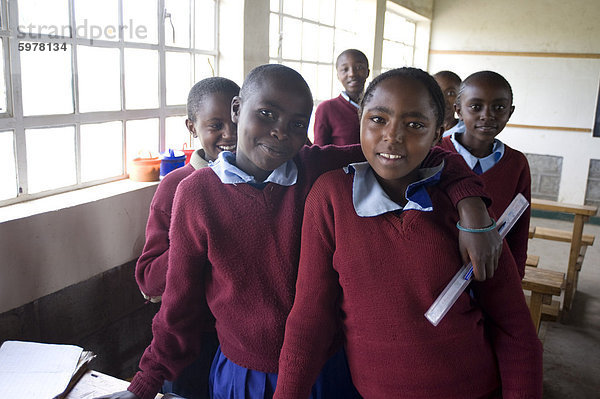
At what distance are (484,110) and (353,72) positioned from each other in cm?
160

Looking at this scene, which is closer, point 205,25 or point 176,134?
point 176,134

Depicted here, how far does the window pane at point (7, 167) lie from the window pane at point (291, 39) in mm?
2287

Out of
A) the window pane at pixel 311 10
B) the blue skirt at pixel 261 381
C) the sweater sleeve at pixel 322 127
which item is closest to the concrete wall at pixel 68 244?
the blue skirt at pixel 261 381

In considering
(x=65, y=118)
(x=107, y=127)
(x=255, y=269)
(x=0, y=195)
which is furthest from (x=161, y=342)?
(x=107, y=127)

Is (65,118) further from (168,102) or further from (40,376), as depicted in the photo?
(40,376)

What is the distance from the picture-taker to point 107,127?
230cm

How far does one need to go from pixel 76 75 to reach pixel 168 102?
2.08 ft

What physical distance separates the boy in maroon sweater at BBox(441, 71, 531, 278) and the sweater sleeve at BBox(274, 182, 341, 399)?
0.84m

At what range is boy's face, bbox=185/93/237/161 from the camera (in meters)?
1.51

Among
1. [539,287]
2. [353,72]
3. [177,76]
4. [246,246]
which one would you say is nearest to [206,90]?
[246,246]

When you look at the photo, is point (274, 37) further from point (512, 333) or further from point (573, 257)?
point (512, 333)

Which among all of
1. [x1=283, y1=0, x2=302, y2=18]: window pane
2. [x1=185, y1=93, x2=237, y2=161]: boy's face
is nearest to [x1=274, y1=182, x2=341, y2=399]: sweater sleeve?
[x1=185, y1=93, x2=237, y2=161]: boy's face

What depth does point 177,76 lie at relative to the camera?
2717 mm

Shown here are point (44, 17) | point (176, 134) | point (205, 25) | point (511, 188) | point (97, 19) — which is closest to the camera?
point (511, 188)
